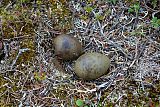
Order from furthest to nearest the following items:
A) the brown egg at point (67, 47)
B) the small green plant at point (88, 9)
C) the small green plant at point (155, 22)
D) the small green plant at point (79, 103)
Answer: the small green plant at point (88, 9)
the small green plant at point (155, 22)
the brown egg at point (67, 47)
the small green plant at point (79, 103)

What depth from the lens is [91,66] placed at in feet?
11.7

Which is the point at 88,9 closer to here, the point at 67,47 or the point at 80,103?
the point at 67,47

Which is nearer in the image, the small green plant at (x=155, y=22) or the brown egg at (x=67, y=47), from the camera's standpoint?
the brown egg at (x=67, y=47)

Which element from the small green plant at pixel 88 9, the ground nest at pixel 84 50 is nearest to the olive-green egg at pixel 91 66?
the ground nest at pixel 84 50

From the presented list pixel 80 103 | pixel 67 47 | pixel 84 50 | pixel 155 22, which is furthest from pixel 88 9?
pixel 80 103

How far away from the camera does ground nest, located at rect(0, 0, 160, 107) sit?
3.53 meters

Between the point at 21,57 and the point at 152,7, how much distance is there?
1382 millimetres

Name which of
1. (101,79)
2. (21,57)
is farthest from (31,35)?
(101,79)

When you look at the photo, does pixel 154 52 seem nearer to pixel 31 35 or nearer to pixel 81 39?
pixel 81 39

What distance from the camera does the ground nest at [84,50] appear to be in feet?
11.6

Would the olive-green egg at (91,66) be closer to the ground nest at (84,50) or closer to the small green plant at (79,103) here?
the ground nest at (84,50)

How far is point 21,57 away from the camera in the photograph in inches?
147

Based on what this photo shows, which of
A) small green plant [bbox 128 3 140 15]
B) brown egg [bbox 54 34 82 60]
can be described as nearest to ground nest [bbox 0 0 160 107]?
small green plant [bbox 128 3 140 15]

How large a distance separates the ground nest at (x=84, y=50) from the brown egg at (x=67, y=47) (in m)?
0.11
